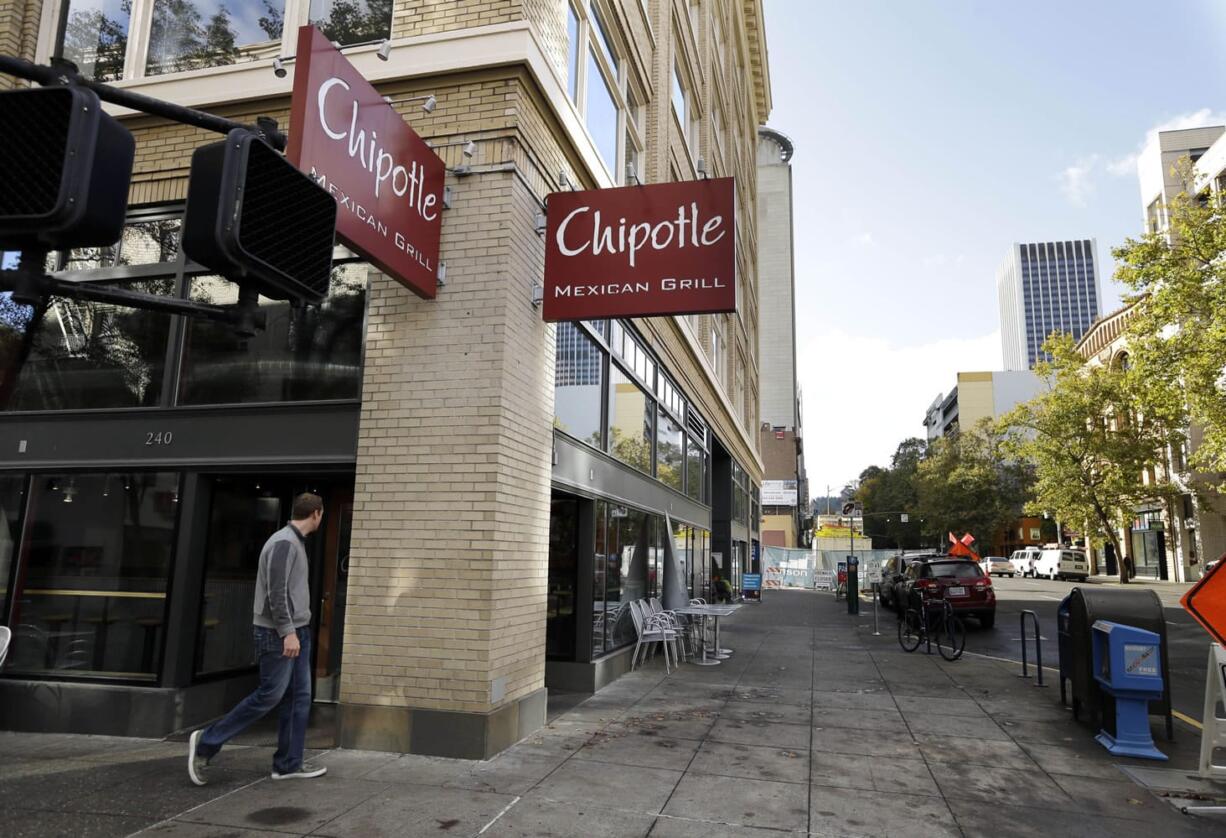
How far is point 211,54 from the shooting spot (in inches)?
314

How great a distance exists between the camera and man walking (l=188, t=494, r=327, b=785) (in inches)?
206

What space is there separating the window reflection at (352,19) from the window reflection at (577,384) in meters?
3.36

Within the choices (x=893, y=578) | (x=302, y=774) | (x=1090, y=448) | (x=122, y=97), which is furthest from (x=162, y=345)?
(x=1090, y=448)

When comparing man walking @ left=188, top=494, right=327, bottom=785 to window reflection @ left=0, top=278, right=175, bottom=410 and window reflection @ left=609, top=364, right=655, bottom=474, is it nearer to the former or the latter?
window reflection @ left=0, top=278, right=175, bottom=410

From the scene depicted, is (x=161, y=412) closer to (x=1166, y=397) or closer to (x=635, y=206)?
(x=635, y=206)

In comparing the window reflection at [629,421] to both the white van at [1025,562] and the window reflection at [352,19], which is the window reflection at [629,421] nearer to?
the window reflection at [352,19]

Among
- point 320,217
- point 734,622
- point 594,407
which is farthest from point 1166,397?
point 320,217

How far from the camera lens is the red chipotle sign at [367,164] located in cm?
480

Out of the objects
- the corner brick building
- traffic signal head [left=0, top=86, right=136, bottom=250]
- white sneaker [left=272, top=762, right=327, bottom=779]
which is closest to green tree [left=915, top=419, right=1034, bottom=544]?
the corner brick building

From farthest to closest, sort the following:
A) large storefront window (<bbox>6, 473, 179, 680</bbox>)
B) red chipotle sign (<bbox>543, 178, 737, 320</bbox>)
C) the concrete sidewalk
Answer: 1. large storefront window (<bbox>6, 473, 179, 680</bbox>)
2. red chipotle sign (<bbox>543, 178, 737, 320</bbox>)
3. the concrete sidewalk

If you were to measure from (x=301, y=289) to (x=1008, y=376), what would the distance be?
111 m

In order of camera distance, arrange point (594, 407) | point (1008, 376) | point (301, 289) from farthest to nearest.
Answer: point (1008, 376), point (594, 407), point (301, 289)

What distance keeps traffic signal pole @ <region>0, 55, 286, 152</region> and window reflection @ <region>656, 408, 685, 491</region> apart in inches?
453

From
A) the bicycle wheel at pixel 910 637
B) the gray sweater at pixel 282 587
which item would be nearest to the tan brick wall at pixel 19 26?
the gray sweater at pixel 282 587
